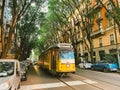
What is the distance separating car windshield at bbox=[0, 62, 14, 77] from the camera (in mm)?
9492

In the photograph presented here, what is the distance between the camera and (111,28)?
41.7 metres

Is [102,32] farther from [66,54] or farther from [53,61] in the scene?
[66,54]

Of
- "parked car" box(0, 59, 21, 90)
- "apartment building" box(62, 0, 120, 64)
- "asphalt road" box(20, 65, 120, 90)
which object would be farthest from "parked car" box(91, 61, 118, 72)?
"parked car" box(0, 59, 21, 90)

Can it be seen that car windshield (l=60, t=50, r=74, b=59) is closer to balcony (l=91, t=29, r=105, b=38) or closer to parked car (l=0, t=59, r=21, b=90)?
parked car (l=0, t=59, r=21, b=90)

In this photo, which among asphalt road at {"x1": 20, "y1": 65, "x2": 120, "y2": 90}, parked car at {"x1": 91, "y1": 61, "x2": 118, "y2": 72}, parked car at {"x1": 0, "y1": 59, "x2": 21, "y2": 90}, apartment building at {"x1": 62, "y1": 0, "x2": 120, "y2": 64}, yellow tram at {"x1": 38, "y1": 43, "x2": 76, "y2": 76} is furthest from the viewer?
apartment building at {"x1": 62, "y1": 0, "x2": 120, "y2": 64}

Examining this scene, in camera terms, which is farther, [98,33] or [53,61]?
[98,33]

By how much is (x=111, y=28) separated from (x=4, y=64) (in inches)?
1309

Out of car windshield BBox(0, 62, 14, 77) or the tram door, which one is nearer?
car windshield BBox(0, 62, 14, 77)

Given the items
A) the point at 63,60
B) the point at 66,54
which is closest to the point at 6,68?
the point at 63,60

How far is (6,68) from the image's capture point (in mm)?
10297

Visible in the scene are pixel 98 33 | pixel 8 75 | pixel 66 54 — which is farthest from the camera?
pixel 98 33

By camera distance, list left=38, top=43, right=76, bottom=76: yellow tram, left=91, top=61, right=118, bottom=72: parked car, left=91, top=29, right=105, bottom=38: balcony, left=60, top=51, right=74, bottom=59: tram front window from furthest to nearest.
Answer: left=91, top=29, right=105, bottom=38: balcony
left=91, top=61, right=118, bottom=72: parked car
left=60, top=51, right=74, bottom=59: tram front window
left=38, top=43, right=76, bottom=76: yellow tram

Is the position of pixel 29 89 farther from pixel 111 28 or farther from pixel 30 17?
pixel 111 28


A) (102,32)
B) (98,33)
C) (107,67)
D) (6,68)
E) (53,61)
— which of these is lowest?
(107,67)
